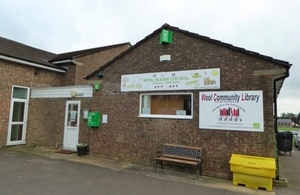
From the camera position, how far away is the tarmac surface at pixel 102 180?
17.7 feet

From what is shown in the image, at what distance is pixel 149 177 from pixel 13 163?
4.80 meters

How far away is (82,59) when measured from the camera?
14.4m

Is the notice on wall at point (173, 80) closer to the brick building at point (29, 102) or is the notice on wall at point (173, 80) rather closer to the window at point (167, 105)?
the window at point (167, 105)

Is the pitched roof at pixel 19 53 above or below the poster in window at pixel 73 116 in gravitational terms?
above

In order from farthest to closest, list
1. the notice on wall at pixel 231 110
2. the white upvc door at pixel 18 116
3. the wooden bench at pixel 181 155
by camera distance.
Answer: the white upvc door at pixel 18 116 < the wooden bench at pixel 181 155 < the notice on wall at pixel 231 110

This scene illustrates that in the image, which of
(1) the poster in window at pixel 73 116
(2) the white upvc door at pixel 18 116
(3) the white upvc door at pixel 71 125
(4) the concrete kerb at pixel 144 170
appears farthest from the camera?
(2) the white upvc door at pixel 18 116

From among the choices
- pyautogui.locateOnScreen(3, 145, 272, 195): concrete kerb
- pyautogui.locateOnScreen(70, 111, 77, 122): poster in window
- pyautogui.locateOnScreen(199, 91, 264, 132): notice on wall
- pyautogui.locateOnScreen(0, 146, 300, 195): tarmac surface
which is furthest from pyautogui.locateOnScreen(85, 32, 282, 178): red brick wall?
pyautogui.locateOnScreen(70, 111, 77, 122): poster in window

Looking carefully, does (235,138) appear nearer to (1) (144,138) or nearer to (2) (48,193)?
(1) (144,138)

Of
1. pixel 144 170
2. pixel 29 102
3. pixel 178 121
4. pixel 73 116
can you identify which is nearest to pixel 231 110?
pixel 178 121

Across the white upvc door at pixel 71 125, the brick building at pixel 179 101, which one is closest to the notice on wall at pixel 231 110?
the brick building at pixel 179 101

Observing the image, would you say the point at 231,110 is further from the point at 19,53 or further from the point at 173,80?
the point at 19,53

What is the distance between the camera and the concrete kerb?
19.9 ft

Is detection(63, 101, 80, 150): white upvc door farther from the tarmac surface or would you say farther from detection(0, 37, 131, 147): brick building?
the tarmac surface

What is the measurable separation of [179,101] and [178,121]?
71cm
